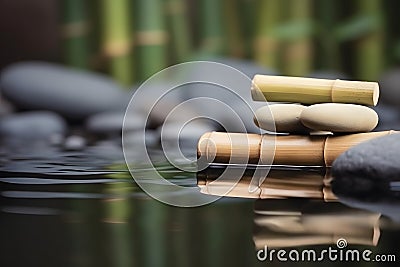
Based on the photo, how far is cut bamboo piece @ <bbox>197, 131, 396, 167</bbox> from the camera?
3.13 feet

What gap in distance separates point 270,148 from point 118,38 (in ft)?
3.87

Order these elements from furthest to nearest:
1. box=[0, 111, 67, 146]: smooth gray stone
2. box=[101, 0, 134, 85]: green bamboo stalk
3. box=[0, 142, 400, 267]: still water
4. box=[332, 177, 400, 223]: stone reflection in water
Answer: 1. box=[101, 0, 134, 85]: green bamboo stalk
2. box=[0, 111, 67, 146]: smooth gray stone
3. box=[332, 177, 400, 223]: stone reflection in water
4. box=[0, 142, 400, 267]: still water

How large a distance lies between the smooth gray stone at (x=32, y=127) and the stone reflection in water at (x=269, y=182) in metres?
0.77

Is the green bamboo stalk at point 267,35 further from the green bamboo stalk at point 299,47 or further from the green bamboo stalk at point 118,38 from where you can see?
the green bamboo stalk at point 118,38

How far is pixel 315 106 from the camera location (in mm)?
945

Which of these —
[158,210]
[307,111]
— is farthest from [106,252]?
[307,111]

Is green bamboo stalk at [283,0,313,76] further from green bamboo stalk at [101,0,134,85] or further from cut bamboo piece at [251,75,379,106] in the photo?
cut bamboo piece at [251,75,379,106]

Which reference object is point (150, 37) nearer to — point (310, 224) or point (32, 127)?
point (32, 127)

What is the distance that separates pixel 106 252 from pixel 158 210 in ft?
0.59

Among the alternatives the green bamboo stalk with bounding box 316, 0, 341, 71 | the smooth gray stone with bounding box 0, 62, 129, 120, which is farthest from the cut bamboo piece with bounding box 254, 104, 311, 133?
the green bamboo stalk with bounding box 316, 0, 341, 71

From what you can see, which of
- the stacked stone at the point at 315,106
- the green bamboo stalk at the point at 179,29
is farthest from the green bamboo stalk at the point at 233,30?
the stacked stone at the point at 315,106

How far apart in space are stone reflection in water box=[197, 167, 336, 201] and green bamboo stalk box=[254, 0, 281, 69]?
3.53ft

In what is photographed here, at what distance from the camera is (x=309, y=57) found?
2.04m

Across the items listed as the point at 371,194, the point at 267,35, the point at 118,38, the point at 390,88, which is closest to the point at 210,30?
the point at 267,35
